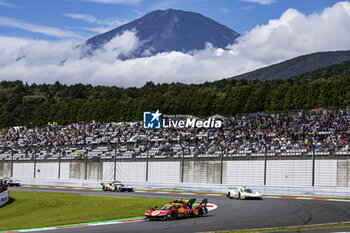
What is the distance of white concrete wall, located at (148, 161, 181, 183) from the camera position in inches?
2103

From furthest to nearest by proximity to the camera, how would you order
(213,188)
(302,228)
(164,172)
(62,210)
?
(164,172) → (213,188) → (62,210) → (302,228)

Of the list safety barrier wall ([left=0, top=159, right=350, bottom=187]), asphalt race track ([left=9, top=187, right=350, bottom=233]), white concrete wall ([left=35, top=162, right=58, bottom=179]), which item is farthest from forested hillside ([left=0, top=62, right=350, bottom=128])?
asphalt race track ([left=9, top=187, right=350, bottom=233])

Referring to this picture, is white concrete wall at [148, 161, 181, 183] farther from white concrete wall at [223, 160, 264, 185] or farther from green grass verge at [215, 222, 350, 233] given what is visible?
green grass verge at [215, 222, 350, 233]

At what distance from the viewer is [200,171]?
51.9 meters

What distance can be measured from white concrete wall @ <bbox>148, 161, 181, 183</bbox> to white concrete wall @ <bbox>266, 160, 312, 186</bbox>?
12.1 m

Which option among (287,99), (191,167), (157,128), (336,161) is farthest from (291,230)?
(287,99)

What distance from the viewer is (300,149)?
44.1 metres

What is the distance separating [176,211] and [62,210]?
35.1 ft

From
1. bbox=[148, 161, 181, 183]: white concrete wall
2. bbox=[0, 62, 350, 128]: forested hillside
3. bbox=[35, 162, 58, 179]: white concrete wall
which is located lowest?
bbox=[35, 162, 58, 179]: white concrete wall

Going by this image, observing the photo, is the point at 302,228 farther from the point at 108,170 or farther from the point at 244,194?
the point at 108,170

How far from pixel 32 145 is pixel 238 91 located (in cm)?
4281

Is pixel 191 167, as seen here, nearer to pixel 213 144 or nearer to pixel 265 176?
pixel 213 144

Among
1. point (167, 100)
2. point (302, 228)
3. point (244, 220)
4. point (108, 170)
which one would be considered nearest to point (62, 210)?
point (244, 220)

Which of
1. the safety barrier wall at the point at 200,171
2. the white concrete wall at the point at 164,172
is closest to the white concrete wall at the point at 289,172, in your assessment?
the safety barrier wall at the point at 200,171
